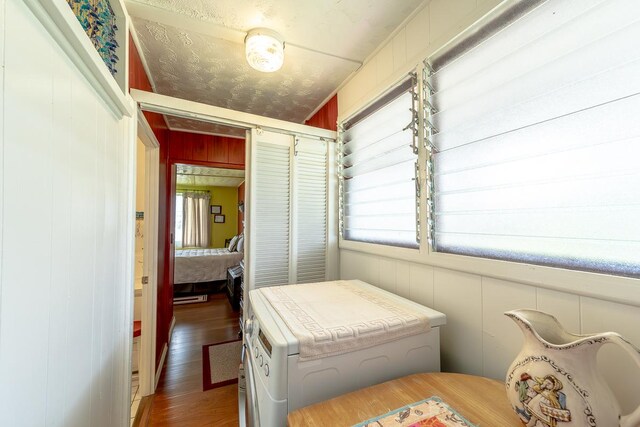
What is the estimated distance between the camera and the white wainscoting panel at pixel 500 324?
2.66 feet

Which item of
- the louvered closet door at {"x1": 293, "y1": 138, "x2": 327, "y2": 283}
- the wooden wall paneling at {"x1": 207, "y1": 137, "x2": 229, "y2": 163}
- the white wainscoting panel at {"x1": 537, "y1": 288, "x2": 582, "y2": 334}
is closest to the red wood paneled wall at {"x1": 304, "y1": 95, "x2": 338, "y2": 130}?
the louvered closet door at {"x1": 293, "y1": 138, "x2": 327, "y2": 283}

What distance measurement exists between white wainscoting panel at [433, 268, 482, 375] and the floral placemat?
0.38 meters

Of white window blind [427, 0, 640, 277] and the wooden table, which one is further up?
white window blind [427, 0, 640, 277]

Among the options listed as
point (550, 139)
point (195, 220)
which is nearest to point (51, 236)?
point (550, 139)

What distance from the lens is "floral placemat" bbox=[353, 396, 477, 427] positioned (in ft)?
1.99

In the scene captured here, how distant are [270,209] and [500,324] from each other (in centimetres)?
140

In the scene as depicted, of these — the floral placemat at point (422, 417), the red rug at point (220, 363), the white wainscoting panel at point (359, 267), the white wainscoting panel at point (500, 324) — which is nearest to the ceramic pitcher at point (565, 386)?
the floral placemat at point (422, 417)

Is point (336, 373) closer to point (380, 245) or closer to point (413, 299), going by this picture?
point (413, 299)

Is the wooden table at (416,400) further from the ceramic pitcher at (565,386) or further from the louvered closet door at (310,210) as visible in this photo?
the louvered closet door at (310,210)

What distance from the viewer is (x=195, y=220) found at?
668cm

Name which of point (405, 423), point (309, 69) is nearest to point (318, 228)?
point (309, 69)

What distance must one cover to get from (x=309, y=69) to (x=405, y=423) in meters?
1.91

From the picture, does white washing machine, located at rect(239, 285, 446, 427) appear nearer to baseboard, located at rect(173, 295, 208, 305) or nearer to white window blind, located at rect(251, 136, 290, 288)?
white window blind, located at rect(251, 136, 290, 288)

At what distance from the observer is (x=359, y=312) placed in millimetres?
953
